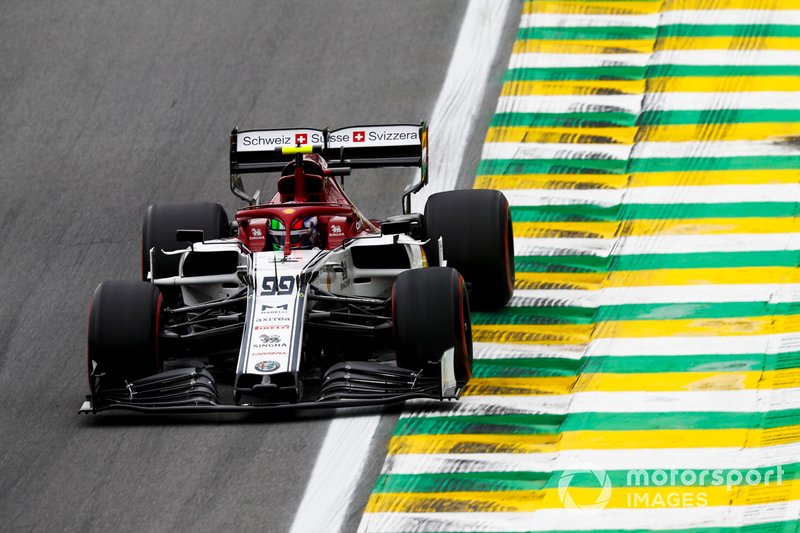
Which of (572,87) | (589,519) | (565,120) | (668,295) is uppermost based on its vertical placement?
(572,87)

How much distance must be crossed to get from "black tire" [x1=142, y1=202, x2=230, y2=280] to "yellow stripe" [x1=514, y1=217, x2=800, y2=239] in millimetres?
3233

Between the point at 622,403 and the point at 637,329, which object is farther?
the point at 637,329

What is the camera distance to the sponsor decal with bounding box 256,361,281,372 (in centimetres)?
1171

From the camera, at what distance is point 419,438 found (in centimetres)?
1155

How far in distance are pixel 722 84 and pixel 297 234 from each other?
7.12 meters

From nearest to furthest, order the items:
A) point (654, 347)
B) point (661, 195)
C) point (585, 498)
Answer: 1. point (585, 498)
2. point (654, 347)
3. point (661, 195)

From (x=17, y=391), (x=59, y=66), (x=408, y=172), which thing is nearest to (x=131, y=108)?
(x=59, y=66)

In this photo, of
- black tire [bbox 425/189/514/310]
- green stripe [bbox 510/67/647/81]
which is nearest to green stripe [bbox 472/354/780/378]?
black tire [bbox 425/189/514/310]

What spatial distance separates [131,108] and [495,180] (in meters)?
5.01

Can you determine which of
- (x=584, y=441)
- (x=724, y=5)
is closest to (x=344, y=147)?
(x=584, y=441)

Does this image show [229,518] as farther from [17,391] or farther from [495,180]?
[495,180]

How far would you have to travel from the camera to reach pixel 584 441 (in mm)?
11391

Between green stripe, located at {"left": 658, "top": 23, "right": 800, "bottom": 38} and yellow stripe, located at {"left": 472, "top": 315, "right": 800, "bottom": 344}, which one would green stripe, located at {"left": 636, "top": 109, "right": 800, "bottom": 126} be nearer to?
green stripe, located at {"left": 658, "top": 23, "right": 800, "bottom": 38}

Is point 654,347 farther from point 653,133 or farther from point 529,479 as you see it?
point 653,133
